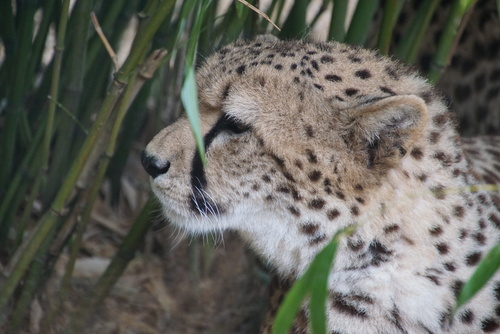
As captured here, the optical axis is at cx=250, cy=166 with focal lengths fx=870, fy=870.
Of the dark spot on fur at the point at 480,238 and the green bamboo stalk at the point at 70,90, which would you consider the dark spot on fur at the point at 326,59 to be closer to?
the dark spot on fur at the point at 480,238

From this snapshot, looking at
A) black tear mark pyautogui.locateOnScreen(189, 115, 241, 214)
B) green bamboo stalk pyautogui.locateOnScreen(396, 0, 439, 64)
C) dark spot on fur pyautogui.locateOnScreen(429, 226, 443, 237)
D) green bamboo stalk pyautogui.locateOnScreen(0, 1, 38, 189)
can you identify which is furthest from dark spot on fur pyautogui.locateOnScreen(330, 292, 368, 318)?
green bamboo stalk pyautogui.locateOnScreen(0, 1, 38, 189)

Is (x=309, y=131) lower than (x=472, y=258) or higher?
higher

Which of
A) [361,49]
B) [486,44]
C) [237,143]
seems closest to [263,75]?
[237,143]

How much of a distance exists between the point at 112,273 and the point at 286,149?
2.62 feet

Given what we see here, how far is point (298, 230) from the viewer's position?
1.80 m

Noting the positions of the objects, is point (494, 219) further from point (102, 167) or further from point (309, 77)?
point (102, 167)

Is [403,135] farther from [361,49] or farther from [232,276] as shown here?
[232,276]

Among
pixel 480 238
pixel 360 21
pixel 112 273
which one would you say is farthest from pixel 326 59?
pixel 112 273

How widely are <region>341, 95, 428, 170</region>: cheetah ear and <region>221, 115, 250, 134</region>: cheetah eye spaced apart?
0.21 meters

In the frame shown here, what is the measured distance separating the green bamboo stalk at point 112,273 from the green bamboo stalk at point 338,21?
683 mm

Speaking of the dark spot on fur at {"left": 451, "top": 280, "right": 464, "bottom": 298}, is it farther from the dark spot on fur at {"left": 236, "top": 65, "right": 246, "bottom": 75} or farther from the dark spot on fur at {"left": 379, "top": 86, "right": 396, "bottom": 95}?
the dark spot on fur at {"left": 236, "top": 65, "right": 246, "bottom": 75}

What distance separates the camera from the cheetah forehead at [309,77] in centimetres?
178

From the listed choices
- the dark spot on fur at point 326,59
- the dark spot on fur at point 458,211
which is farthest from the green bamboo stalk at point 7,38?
the dark spot on fur at point 458,211

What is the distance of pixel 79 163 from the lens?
6.59 ft
